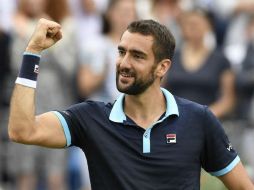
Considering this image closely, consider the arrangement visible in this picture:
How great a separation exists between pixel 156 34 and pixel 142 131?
621mm

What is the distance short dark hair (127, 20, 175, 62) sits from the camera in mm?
6102

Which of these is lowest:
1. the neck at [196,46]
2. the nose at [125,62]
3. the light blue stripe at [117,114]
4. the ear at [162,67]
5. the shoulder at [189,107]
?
the light blue stripe at [117,114]

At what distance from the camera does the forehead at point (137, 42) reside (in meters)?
6.03

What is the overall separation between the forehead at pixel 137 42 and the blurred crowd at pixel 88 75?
383 centimetres

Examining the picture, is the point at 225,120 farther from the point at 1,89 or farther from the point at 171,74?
the point at 1,89

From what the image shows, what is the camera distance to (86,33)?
1136 centimetres

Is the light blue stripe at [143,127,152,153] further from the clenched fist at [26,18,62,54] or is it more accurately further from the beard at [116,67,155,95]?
the clenched fist at [26,18,62,54]

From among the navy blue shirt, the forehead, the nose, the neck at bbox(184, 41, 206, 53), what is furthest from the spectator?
the nose

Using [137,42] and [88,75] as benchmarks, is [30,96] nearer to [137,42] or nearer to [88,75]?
[137,42]

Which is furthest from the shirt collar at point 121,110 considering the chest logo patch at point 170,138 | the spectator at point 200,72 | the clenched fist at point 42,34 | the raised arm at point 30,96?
the spectator at point 200,72

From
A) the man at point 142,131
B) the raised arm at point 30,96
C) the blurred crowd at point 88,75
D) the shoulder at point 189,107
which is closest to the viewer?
the raised arm at point 30,96

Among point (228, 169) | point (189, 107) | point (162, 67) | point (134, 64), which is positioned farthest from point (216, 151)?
point (134, 64)

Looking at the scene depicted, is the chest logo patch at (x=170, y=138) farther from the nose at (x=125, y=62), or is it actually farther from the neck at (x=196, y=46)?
the neck at (x=196, y=46)

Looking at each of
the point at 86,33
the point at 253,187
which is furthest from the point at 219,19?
the point at 253,187
